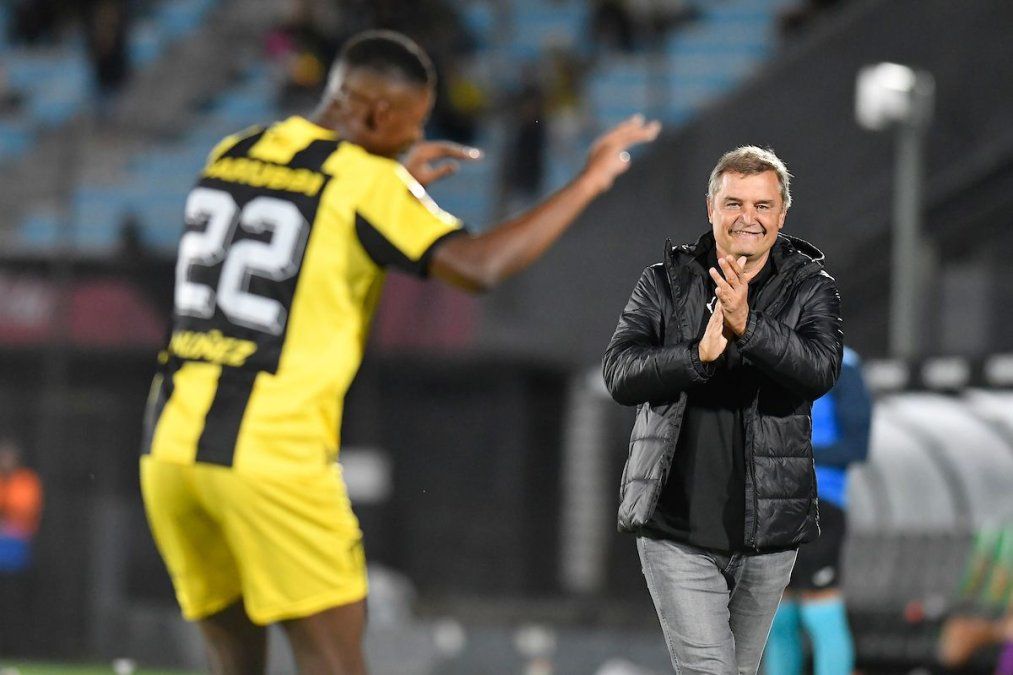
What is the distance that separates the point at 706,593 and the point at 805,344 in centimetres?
68

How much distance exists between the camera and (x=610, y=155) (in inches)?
161

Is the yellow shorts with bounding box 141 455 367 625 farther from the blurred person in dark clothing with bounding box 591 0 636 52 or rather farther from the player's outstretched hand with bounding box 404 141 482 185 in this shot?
the blurred person in dark clothing with bounding box 591 0 636 52

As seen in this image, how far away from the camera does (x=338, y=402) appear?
4.14 meters

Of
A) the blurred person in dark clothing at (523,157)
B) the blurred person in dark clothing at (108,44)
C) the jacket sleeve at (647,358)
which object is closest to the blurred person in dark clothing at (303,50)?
the blurred person in dark clothing at (108,44)

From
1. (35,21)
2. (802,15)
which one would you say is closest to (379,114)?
(802,15)

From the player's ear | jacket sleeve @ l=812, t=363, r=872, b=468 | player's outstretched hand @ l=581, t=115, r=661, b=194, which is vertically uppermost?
the player's ear

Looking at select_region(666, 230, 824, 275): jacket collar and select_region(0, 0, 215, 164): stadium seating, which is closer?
select_region(666, 230, 824, 275): jacket collar

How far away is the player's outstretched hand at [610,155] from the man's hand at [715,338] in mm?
390

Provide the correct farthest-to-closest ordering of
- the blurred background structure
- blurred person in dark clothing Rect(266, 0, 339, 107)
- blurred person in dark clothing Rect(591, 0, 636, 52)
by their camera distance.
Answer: blurred person in dark clothing Rect(266, 0, 339, 107) → blurred person in dark clothing Rect(591, 0, 636, 52) → the blurred background structure

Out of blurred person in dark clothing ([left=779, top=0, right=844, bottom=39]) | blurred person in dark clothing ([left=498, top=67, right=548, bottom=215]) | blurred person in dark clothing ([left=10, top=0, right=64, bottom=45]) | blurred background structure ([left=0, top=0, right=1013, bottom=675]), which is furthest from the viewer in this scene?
blurred person in dark clothing ([left=10, top=0, right=64, bottom=45])

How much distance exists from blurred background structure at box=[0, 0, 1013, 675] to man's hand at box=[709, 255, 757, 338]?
6669 millimetres

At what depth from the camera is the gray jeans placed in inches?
173

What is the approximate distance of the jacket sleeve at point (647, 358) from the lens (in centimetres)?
418

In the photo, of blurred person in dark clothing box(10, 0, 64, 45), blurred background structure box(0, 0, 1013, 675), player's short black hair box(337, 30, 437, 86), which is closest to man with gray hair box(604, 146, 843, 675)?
player's short black hair box(337, 30, 437, 86)
